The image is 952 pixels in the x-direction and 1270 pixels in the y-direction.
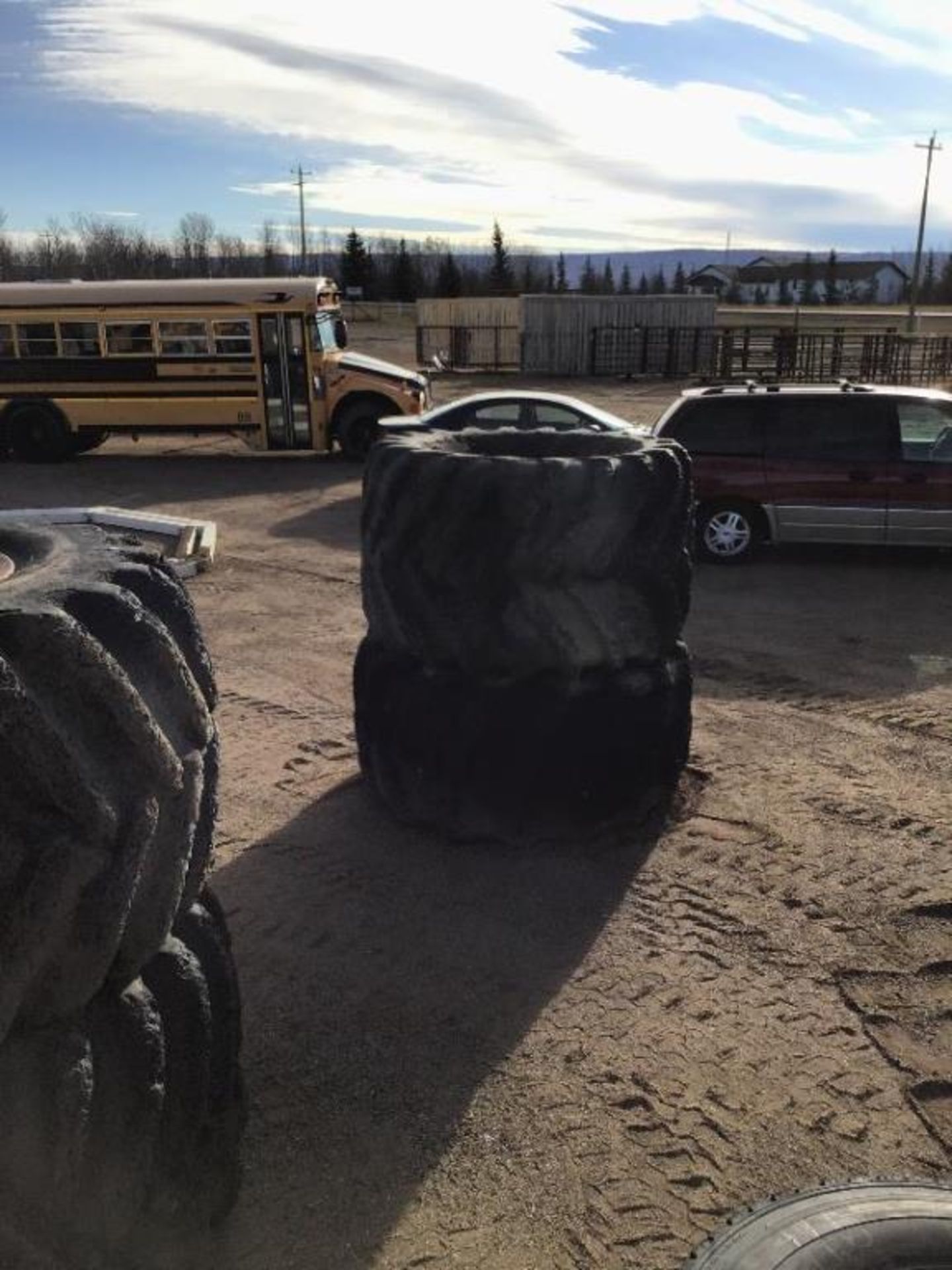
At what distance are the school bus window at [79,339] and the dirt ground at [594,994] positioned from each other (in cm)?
1168

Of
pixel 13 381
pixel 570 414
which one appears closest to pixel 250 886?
pixel 570 414

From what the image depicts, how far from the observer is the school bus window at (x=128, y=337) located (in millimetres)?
16875

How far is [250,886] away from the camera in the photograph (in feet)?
15.5

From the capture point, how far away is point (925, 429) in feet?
33.2

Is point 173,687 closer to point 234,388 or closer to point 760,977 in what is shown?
point 760,977

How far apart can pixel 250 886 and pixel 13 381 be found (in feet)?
48.9

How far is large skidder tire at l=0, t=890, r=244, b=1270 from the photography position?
2109 mm

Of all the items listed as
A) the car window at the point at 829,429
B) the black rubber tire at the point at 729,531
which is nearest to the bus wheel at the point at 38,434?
the black rubber tire at the point at 729,531

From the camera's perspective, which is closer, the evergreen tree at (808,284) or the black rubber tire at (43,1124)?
the black rubber tire at (43,1124)

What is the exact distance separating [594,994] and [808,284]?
10820 cm

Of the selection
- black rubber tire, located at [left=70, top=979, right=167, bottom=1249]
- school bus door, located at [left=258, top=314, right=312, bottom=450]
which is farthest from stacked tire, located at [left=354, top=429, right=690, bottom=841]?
school bus door, located at [left=258, top=314, right=312, bottom=450]

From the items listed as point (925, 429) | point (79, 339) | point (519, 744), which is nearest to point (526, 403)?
point (925, 429)

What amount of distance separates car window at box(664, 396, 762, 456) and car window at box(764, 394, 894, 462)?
0.13 metres

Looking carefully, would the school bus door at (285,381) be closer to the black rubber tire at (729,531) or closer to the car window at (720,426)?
the car window at (720,426)
